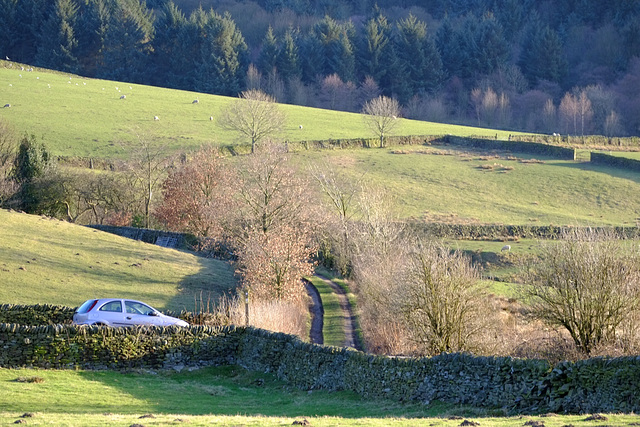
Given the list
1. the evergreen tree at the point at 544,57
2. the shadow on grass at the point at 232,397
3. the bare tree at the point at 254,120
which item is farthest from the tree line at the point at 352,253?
the evergreen tree at the point at 544,57

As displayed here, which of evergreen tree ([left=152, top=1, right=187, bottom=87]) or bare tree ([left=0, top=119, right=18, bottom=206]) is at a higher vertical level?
evergreen tree ([left=152, top=1, right=187, bottom=87])

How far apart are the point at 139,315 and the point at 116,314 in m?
0.82

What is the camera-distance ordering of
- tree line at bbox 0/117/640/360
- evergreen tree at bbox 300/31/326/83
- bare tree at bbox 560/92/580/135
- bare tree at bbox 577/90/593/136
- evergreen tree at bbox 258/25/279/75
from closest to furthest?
tree line at bbox 0/117/640/360, bare tree at bbox 560/92/580/135, bare tree at bbox 577/90/593/136, evergreen tree at bbox 258/25/279/75, evergreen tree at bbox 300/31/326/83

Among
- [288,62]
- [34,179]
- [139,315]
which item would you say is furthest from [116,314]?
[288,62]

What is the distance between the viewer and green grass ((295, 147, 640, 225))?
70375 mm

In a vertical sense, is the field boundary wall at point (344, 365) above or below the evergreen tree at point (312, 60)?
below

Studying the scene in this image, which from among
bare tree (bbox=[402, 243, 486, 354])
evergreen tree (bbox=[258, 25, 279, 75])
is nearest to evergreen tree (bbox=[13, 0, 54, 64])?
evergreen tree (bbox=[258, 25, 279, 75])

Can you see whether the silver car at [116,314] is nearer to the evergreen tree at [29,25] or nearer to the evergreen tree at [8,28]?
the evergreen tree at [29,25]

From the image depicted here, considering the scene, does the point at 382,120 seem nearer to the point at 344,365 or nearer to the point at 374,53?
the point at 374,53

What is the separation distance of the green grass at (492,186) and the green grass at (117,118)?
1062 centimetres

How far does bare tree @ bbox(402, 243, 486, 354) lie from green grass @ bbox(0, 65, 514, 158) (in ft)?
173

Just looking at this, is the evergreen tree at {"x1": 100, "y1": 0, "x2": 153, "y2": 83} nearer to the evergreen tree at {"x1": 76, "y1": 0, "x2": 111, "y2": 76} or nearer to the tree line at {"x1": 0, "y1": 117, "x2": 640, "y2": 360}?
the evergreen tree at {"x1": 76, "y1": 0, "x2": 111, "y2": 76}

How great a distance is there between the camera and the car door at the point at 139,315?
2658 cm

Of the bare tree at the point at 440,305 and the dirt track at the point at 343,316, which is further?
the dirt track at the point at 343,316
